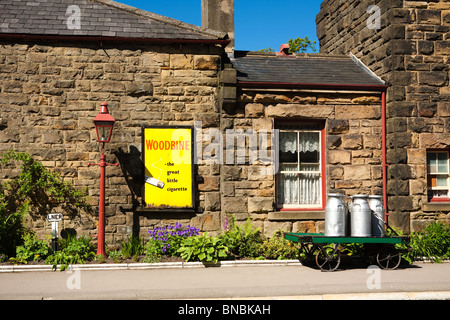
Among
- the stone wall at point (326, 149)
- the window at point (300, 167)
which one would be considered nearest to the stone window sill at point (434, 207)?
the stone wall at point (326, 149)

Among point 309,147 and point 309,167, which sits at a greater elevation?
point 309,147

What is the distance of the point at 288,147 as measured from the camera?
1140 cm

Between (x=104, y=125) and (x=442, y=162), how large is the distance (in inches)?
300

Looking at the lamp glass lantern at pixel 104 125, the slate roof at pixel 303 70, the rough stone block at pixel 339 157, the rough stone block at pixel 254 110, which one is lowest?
the rough stone block at pixel 339 157

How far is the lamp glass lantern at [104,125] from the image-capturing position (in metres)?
9.79

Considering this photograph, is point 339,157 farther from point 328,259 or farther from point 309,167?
point 328,259

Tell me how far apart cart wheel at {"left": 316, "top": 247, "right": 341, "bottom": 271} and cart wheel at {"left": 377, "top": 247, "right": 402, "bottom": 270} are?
2.62 ft

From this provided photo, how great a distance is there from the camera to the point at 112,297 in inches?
265

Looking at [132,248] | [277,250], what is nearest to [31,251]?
[132,248]

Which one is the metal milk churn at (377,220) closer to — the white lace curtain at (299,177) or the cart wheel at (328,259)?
the cart wheel at (328,259)

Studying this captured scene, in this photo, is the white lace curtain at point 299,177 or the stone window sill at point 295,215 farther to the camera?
the white lace curtain at point 299,177

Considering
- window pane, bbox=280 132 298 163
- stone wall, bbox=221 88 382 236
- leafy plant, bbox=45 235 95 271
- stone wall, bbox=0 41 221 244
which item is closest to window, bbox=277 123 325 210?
window pane, bbox=280 132 298 163

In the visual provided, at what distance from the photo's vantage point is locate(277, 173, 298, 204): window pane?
37.3ft

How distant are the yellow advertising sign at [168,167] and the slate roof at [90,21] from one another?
2135 mm
